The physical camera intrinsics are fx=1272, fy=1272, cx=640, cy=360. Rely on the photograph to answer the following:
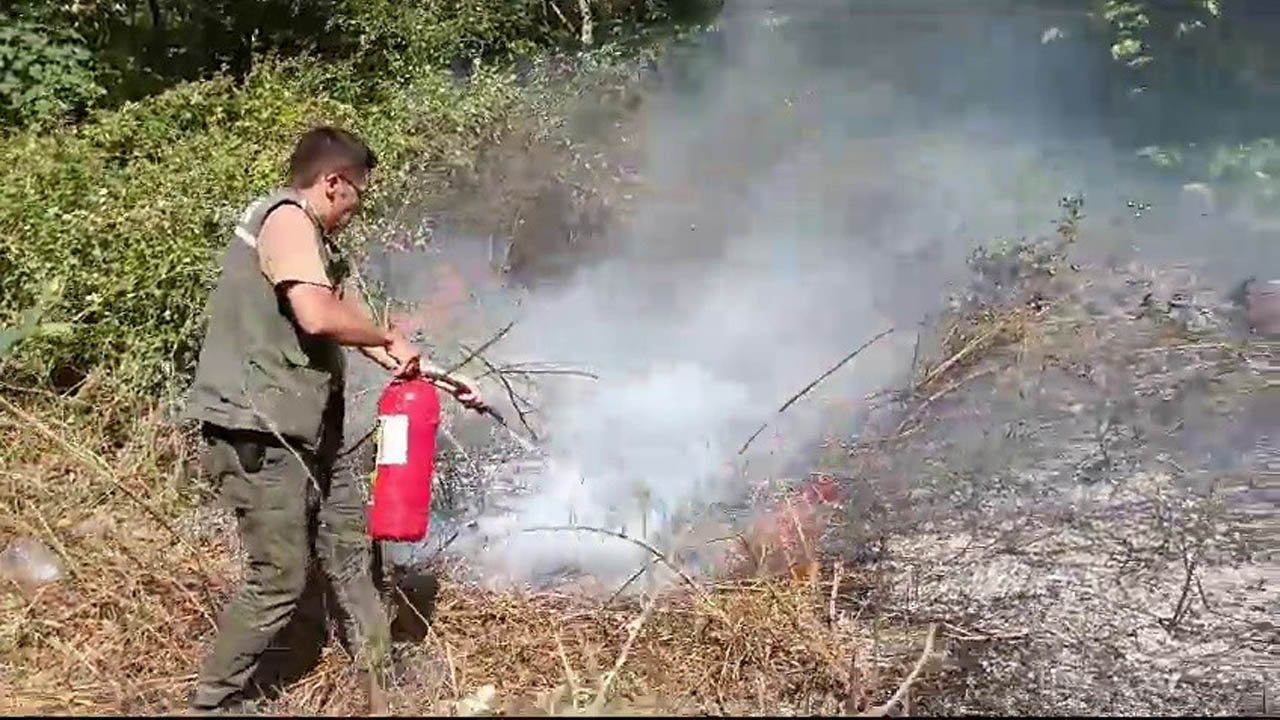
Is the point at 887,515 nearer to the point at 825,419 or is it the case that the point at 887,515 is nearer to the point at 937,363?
the point at 825,419

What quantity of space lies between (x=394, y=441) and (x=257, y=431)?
0.39m

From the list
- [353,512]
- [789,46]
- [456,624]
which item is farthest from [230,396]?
[789,46]

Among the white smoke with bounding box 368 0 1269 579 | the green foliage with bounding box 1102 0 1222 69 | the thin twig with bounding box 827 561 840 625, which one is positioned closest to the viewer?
the thin twig with bounding box 827 561 840 625

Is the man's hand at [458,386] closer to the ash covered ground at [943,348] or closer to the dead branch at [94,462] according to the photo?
the ash covered ground at [943,348]

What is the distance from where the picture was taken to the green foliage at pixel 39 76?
27.3 feet

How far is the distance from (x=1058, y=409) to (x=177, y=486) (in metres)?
3.86

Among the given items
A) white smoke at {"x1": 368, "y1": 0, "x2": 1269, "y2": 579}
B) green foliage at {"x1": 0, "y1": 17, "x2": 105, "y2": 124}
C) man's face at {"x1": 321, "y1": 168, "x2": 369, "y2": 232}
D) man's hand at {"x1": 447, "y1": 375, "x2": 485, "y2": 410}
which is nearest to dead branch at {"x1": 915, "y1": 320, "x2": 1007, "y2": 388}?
white smoke at {"x1": 368, "y1": 0, "x2": 1269, "y2": 579}

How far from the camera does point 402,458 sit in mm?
3717

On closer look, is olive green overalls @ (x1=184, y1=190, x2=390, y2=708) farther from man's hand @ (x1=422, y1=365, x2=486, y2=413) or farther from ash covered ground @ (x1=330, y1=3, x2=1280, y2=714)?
ash covered ground @ (x1=330, y1=3, x2=1280, y2=714)

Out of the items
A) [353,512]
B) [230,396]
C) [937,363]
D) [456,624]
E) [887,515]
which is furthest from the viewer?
[937,363]

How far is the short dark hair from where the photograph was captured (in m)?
3.53

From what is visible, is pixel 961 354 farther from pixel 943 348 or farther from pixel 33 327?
pixel 33 327

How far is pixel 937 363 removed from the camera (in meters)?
6.13

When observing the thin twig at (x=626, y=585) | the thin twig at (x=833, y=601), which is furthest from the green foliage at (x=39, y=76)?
the thin twig at (x=833, y=601)
